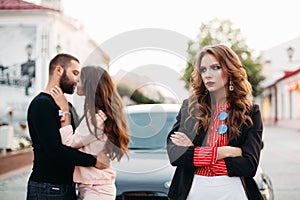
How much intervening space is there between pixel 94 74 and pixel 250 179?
1007 mm

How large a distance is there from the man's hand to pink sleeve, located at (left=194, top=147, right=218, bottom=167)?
1.98ft

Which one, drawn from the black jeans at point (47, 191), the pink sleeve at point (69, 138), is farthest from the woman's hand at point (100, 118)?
the black jeans at point (47, 191)

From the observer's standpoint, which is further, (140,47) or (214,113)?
(140,47)

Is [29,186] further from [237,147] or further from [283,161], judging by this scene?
[283,161]

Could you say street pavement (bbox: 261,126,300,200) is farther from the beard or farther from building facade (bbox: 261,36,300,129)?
building facade (bbox: 261,36,300,129)

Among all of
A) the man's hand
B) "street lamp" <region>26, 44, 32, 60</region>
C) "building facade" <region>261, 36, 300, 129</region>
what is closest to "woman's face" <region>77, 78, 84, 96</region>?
the man's hand

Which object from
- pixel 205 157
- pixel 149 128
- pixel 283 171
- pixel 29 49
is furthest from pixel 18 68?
pixel 205 157

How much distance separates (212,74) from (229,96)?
0.16m

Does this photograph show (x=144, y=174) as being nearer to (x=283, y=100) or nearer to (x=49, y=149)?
(x=49, y=149)

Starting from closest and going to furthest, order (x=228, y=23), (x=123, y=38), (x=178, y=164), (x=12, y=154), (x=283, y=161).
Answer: (x=178, y=164), (x=123, y=38), (x=12, y=154), (x=283, y=161), (x=228, y=23)

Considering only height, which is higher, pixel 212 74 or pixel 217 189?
pixel 212 74

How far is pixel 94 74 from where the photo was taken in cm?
265

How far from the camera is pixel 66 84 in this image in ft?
8.96

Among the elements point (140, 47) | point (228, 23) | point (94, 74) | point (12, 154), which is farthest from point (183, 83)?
point (228, 23)
